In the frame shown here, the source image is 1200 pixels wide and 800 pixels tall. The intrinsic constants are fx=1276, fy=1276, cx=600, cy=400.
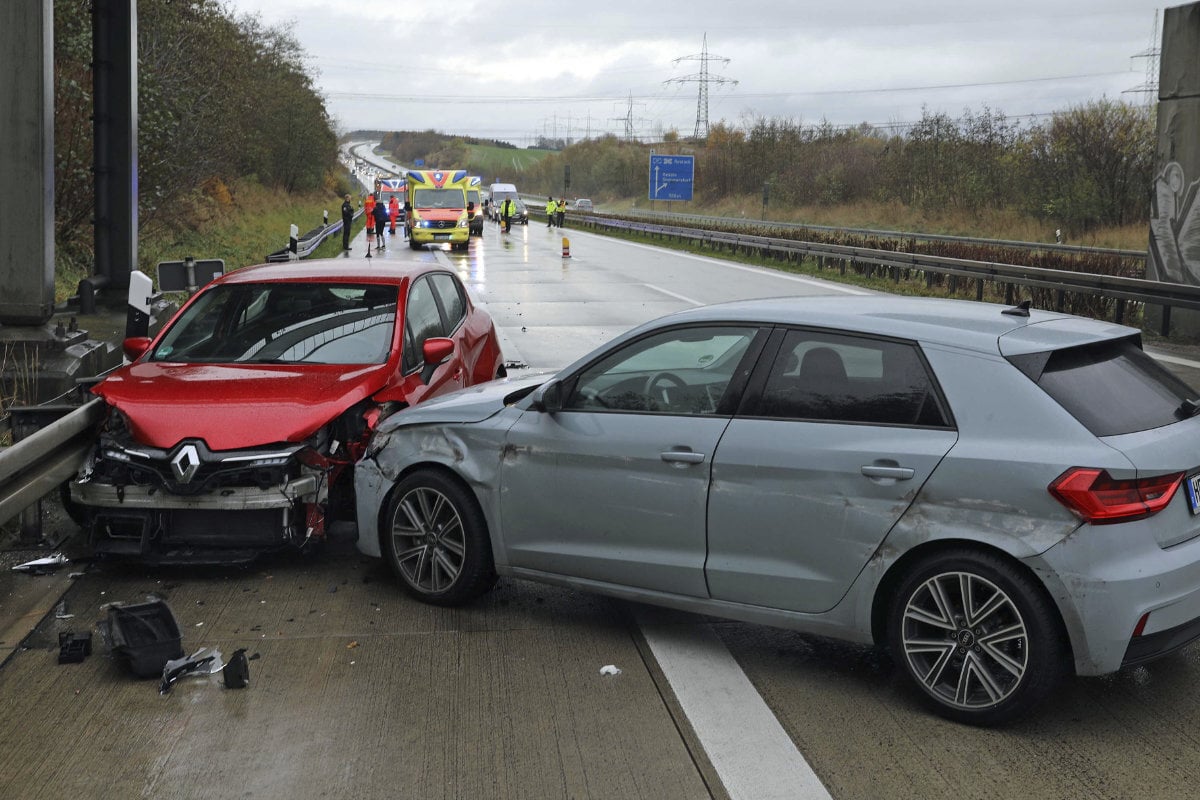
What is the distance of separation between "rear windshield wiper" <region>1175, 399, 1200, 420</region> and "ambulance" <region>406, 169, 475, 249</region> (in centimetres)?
4154

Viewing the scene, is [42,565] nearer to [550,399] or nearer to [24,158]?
[550,399]

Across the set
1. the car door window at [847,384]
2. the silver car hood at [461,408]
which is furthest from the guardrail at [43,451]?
the car door window at [847,384]

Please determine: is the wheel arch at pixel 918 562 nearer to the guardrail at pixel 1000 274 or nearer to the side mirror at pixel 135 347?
the side mirror at pixel 135 347

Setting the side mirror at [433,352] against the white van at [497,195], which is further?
the white van at [497,195]

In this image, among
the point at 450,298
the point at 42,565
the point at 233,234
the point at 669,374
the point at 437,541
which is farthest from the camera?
the point at 233,234

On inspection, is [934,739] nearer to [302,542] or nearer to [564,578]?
[564,578]

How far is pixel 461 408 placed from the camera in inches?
242

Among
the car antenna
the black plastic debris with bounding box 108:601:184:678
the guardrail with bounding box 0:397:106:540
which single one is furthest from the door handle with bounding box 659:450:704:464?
the guardrail with bounding box 0:397:106:540

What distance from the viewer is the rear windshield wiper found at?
488cm

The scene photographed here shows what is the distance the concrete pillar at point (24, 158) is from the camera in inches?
406

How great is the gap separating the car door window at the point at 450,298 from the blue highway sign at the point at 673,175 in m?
66.3

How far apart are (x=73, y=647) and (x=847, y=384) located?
3435 mm

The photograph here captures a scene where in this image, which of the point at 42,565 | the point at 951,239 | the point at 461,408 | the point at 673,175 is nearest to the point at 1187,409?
the point at 461,408

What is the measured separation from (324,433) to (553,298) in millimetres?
18125
